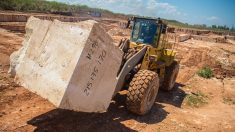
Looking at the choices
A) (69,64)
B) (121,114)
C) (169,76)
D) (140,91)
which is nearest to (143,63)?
(140,91)

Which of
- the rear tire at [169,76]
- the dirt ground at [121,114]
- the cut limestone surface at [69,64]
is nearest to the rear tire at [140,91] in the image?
the dirt ground at [121,114]

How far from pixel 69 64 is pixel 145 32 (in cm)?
443

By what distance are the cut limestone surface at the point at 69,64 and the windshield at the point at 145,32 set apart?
308 centimetres

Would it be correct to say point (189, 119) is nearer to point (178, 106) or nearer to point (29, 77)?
point (178, 106)

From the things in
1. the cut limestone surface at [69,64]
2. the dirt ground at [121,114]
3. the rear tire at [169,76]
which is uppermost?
the cut limestone surface at [69,64]

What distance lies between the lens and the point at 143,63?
7406mm

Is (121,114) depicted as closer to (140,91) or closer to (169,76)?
(140,91)

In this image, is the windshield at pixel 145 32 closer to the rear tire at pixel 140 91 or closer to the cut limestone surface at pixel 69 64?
the rear tire at pixel 140 91

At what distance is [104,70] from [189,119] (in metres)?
3.94

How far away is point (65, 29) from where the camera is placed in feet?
15.3

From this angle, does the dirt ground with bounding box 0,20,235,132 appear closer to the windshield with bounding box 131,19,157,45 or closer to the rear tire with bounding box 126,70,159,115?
the rear tire with bounding box 126,70,159,115

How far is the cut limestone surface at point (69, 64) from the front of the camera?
430 cm

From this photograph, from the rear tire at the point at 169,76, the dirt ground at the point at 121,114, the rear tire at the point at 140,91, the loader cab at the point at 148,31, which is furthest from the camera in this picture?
the rear tire at the point at 169,76

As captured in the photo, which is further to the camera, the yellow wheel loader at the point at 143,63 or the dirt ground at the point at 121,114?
the yellow wheel loader at the point at 143,63
